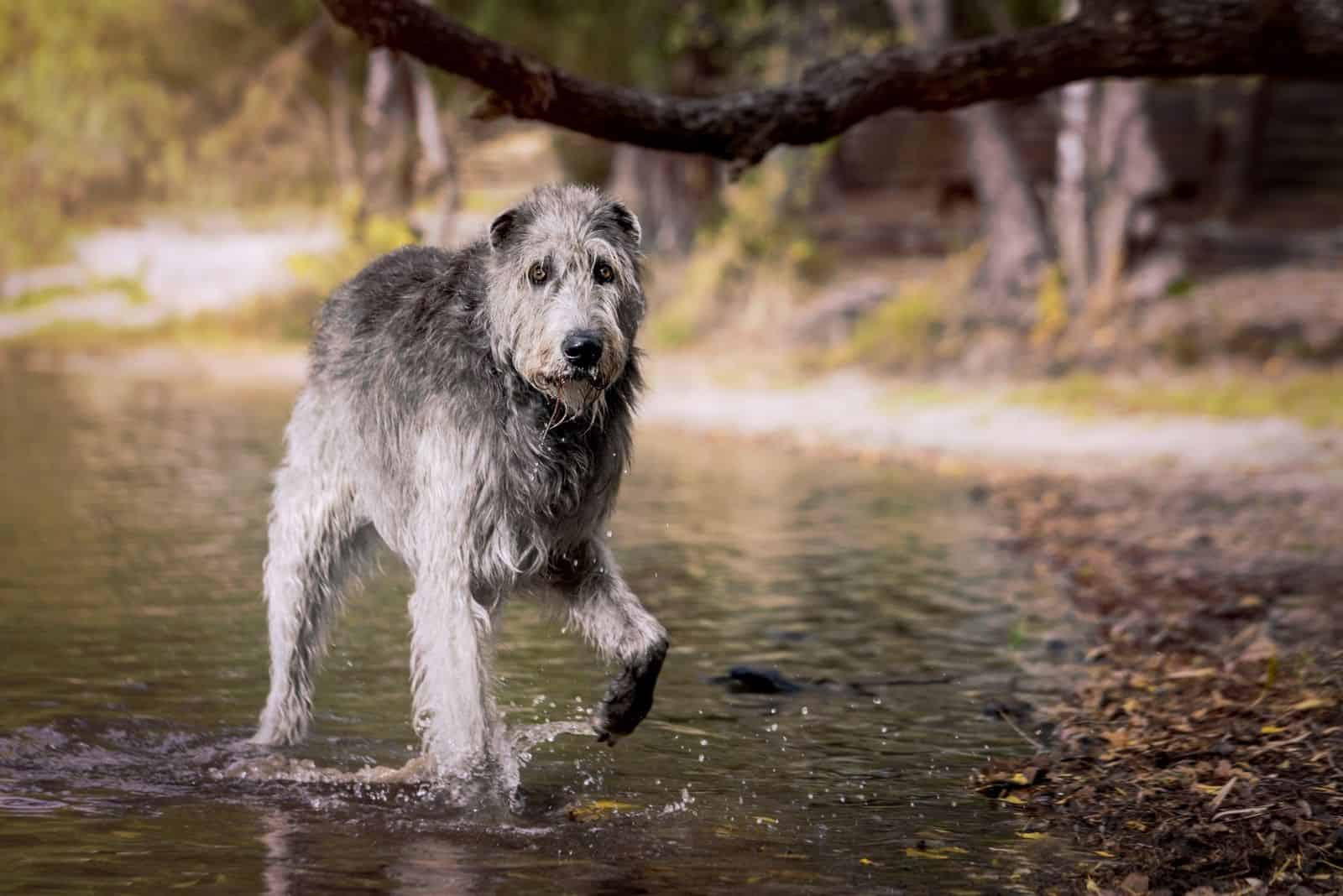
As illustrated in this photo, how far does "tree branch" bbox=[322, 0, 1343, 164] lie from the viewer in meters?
8.23

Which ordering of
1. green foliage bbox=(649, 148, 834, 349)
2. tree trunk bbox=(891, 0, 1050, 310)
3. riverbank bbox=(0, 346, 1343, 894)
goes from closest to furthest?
riverbank bbox=(0, 346, 1343, 894) → tree trunk bbox=(891, 0, 1050, 310) → green foliage bbox=(649, 148, 834, 349)

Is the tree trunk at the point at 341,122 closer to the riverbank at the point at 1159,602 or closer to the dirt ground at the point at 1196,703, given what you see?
the riverbank at the point at 1159,602

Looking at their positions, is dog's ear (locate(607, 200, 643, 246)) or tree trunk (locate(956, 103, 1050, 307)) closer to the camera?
dog's ear (locate(607, 200, 643, 246))

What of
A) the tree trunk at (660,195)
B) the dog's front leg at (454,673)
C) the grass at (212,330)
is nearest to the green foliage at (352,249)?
the grass at (212,330)

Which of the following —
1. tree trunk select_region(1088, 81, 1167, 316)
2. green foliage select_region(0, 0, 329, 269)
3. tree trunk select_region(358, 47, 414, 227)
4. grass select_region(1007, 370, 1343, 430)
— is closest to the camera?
grass select_region(1007, 370, 1343, 430)

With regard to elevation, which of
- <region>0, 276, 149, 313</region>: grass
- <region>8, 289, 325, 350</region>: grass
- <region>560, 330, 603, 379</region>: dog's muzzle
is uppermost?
<region>0, 276, 149, 313</region>: grass

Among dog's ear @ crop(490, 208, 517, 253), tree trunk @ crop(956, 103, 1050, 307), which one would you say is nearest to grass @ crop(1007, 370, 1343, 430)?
tree trunk @ crop(956, 103, 1050, 307)

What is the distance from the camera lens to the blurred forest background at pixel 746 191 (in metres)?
21.1

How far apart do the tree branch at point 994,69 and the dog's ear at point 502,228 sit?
6.03 feet

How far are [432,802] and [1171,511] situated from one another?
767cm

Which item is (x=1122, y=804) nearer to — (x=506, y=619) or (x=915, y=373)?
(x=506, y=619)

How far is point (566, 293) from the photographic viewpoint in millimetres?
6148

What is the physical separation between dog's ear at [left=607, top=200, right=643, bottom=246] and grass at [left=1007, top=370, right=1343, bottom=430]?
10.9m

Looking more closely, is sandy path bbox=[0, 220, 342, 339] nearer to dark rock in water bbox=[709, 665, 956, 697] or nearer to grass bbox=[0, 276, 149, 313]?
grass bbox=[0, 276, 149, 313]
